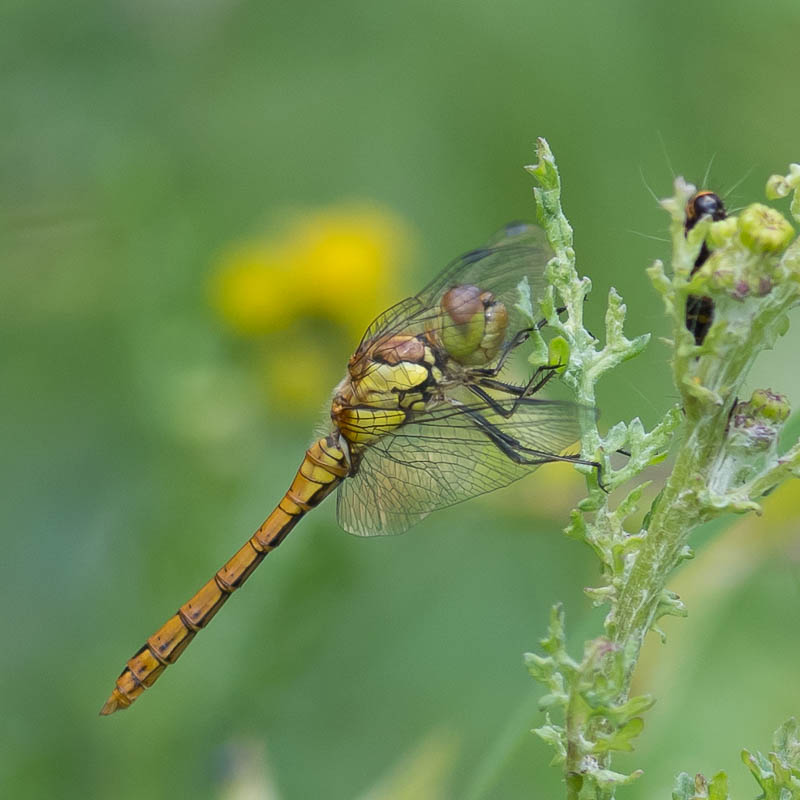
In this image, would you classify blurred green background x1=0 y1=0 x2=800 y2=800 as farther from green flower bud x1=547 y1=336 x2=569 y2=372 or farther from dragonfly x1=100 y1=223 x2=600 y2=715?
green flower bud x1=547 y1=336 x2=569 y2=372

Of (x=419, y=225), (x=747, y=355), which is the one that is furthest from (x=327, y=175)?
(x=747, y=355)

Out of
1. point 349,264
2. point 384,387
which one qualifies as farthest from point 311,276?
point 384,387

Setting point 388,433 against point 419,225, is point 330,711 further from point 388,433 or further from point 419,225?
point 419,225

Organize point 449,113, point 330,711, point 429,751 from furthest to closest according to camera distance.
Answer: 1. point 449,113
2. point 330,711
3. point 429,751

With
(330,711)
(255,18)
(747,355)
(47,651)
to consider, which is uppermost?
(255,18)

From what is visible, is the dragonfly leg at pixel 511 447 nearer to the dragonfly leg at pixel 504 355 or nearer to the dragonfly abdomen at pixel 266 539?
the dragonfly leg at pixel 504 355

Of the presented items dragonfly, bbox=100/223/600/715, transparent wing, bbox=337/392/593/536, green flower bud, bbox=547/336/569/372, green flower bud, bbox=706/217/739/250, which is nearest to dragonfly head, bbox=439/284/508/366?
dragonfly, bbox=100/223/600/715

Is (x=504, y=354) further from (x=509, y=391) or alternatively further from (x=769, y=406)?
(x=769, y=406)
